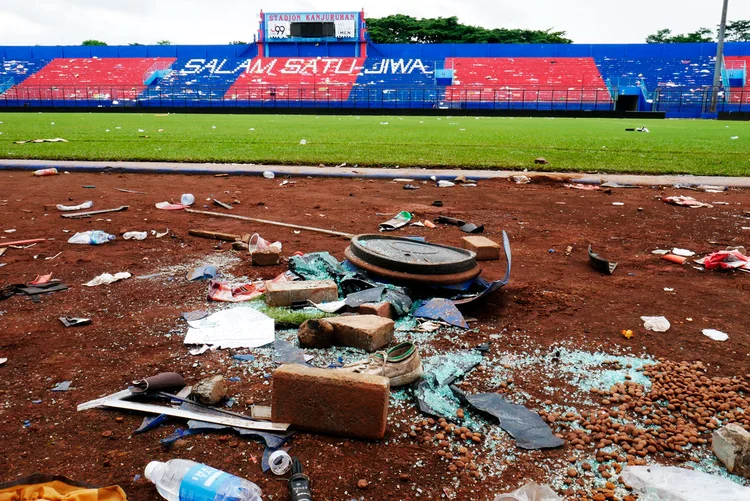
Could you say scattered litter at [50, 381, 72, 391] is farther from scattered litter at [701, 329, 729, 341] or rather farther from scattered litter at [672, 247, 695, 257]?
scattered litter at [672, 247, 695, 257]

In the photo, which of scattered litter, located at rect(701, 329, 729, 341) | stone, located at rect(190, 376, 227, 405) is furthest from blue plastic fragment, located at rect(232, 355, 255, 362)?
scattered litter, located at rect(701, 329, 729, 341)

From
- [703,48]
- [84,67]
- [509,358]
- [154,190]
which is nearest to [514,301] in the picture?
[509,358]

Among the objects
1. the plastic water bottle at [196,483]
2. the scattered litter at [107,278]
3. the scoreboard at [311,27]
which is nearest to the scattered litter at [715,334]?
the plastic water bottle at [196,483]

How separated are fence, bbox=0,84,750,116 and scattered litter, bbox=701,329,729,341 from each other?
32064mm

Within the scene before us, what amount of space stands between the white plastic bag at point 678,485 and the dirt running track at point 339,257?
4.3 inches

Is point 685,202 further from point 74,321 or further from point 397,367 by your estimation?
point 74,321

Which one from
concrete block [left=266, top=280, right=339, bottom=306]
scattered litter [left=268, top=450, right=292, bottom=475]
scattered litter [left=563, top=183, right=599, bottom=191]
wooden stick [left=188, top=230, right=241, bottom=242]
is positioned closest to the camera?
scattered litter [left=268, top=450, right=292, bottom=475]

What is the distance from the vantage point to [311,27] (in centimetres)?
4775

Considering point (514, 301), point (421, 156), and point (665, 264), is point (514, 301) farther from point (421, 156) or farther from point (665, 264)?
point (421, 156)

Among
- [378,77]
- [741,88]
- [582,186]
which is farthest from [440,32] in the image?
[582,186]

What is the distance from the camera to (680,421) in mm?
2219

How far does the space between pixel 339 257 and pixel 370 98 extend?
34.9 metres

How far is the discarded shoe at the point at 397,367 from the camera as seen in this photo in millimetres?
2443

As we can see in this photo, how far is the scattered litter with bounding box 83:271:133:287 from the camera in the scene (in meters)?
3.70
